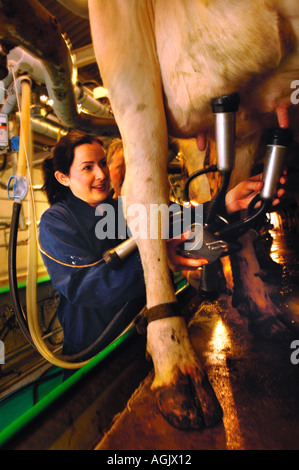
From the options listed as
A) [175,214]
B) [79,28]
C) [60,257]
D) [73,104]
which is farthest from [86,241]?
[79,28]

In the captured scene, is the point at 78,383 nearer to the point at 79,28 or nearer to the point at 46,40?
the point at 46,40

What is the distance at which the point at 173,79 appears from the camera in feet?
2.96

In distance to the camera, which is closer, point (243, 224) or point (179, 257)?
point (243, 224)

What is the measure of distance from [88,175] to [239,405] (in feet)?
4.61

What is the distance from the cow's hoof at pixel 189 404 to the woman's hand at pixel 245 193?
2.40 feet

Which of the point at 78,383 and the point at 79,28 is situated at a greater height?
the point at 79,28

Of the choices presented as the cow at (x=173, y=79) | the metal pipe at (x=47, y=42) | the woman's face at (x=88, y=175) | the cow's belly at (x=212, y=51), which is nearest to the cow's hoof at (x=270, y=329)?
the cow at (x=173, y=79)

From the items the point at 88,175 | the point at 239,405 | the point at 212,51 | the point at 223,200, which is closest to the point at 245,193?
the point at 223,200

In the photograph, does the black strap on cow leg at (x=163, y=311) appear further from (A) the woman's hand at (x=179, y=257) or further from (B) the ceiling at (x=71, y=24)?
(B) the ceiling at (x=71, y=24)

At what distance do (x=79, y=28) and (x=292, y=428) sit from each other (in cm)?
376

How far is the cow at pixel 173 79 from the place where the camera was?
729mm

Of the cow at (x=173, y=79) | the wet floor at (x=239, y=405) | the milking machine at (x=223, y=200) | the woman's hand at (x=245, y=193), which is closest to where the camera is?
the wet floor at (x=239, y=405)

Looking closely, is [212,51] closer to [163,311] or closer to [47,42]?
[47,42]

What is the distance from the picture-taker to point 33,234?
132 centimetres
